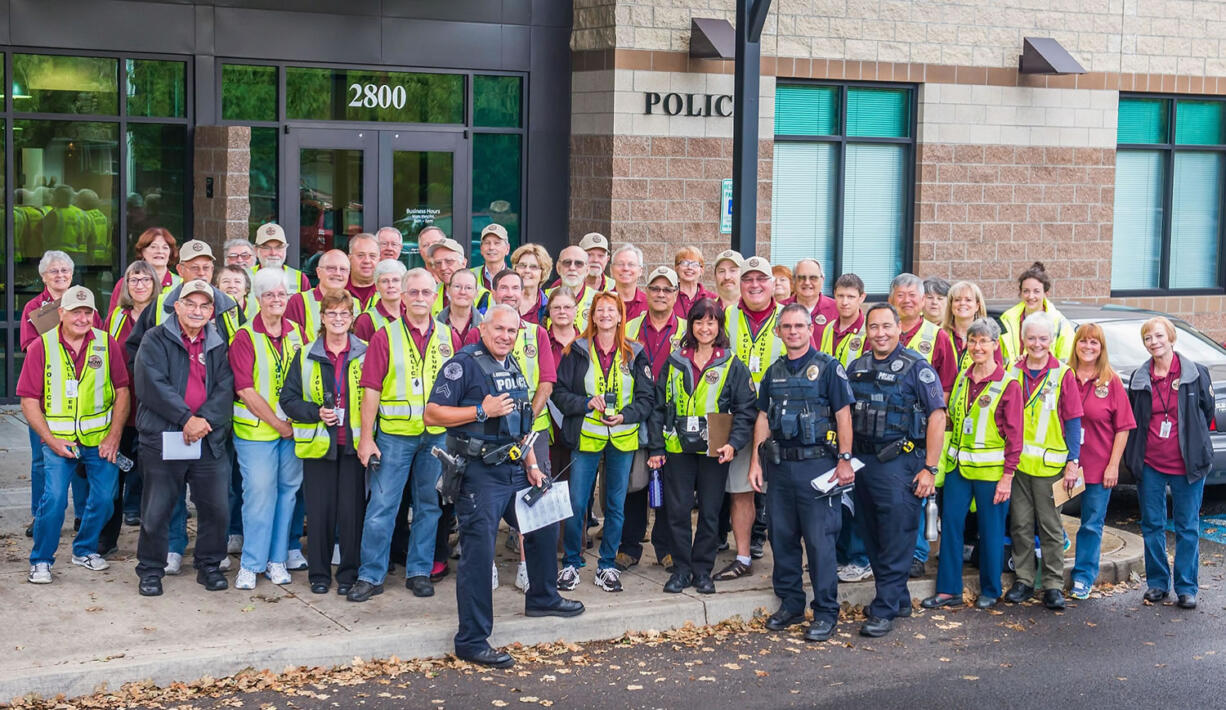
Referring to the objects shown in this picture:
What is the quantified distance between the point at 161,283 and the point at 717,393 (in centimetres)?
396

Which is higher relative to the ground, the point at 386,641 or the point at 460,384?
the point at 460,384

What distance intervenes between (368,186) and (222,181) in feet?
5.64

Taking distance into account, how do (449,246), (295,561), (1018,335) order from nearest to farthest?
(295,561), (449,246), (1018,335)

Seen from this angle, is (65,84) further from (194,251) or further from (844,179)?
(844,179)

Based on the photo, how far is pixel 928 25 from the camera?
18.0m

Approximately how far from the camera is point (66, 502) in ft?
31.1

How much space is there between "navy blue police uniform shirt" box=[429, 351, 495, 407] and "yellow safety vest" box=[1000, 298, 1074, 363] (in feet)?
12.4

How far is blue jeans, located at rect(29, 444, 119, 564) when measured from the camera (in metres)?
9.38

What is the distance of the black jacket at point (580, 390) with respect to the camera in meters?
9.66

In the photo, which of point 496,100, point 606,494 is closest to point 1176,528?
point 606,494

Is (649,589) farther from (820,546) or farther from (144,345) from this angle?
(144,345)

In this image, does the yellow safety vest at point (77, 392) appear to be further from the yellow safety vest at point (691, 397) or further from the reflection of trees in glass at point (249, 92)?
the reflection of trees in glass at point (249, 92)

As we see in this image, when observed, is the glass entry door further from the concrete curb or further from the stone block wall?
the concrete curb

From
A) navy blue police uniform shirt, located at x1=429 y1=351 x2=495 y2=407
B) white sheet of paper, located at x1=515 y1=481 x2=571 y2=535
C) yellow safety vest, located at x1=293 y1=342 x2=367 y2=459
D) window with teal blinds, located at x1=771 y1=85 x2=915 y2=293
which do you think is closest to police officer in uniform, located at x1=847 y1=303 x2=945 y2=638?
white sheet of paper, located at x1=515 y1=481 x2=571 y2=535
